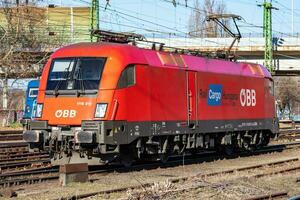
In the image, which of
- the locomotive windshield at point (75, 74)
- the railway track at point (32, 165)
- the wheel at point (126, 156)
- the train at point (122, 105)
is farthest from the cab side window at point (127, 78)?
the railway track at point (32, 165)

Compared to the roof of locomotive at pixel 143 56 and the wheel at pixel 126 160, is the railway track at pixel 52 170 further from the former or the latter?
the roof of locomotive at pixel 143 56

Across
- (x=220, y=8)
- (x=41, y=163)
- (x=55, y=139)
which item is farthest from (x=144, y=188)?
(x=220, y=8)

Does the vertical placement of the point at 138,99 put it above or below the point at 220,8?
below

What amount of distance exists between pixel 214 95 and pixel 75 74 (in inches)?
224

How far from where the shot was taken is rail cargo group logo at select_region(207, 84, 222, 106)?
19.5m

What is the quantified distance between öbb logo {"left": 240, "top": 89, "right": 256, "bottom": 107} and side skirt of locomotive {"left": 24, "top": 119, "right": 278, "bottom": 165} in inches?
66.6

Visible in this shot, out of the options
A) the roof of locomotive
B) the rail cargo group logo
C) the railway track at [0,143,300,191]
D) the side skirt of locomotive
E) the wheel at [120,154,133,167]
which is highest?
the roof of locomotive

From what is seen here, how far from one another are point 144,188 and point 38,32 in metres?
38.2

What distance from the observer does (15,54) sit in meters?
42.9

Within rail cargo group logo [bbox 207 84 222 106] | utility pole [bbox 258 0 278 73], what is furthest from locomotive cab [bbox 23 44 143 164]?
utility pole [bbox 258 0 278 73]

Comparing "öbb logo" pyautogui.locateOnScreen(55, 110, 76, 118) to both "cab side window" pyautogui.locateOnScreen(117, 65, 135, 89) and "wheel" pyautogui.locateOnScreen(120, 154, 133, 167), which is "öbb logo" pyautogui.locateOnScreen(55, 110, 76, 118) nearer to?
"cab side window" pyautogui.locateOnScreen(117, 65, 135, 89)

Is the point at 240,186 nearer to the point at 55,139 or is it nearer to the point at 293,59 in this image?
the point at 55,139

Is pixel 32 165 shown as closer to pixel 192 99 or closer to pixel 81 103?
pixel 81 103

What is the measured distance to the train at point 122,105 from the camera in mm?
15297
